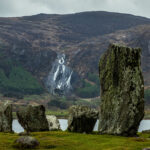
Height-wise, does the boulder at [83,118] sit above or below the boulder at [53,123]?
above

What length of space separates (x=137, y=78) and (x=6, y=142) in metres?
23.8

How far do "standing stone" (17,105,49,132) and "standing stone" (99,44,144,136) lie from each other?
1220 centimetres

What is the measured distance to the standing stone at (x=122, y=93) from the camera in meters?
53.2

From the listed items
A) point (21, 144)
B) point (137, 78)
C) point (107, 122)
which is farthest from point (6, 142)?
point (137, 78)

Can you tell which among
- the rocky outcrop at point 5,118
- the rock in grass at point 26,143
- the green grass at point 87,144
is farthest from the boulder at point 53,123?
the rock in grass at point 26,143

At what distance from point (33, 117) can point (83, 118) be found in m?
9.70

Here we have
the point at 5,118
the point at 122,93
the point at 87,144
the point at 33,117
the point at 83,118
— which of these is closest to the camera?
the point at 87,144

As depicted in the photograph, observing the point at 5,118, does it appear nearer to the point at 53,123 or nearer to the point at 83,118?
the point at 53,123

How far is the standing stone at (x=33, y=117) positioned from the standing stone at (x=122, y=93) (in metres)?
12.2

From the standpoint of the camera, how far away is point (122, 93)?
2141 inches

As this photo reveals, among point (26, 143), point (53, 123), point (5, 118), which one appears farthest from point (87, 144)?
point (53, 123)

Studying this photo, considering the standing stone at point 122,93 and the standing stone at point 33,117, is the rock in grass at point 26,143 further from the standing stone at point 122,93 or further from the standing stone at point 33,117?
the standing stone at point 33,117

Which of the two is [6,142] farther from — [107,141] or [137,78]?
[137,78]

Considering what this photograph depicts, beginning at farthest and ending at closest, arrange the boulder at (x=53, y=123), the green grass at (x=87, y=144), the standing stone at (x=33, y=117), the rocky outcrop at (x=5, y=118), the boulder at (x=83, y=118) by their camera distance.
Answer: the boulder at (x=53, y=123)
the standing stone at (x=33, y=117)
the rocky outcrop at (x=5, y=118)
the boulder at (x=83, y=118)
the green grass at (x=87, y=144)
